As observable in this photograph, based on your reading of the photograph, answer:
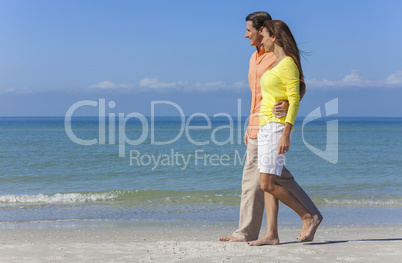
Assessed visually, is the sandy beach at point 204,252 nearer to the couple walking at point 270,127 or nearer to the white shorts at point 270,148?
the couple walking at point 270,127

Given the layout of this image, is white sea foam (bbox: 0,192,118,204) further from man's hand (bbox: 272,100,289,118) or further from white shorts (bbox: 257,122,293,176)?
man's hand (bbox: 272,100,289,118)

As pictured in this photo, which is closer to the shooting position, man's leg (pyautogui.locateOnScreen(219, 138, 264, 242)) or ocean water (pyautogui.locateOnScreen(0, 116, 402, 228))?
man's leg (pyautogui.locateOnScreen(219, 138, 264, 242))

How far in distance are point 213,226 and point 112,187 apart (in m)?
5.20

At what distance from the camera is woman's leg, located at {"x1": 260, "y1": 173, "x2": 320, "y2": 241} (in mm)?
3963

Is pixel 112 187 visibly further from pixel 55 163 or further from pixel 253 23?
pixel 253 23

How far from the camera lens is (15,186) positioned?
1127cm

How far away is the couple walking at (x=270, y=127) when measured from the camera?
3.82 metres

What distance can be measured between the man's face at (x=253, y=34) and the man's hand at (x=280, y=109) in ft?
2.07

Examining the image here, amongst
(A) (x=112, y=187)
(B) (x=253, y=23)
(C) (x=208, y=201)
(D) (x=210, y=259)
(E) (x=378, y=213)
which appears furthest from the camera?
(A) (x=112, y=187)

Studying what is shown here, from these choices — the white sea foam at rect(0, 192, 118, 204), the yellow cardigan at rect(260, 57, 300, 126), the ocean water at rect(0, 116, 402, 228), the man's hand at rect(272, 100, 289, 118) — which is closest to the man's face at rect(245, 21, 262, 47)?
the yellow cardigan at rect(260, 57, 300, 126)

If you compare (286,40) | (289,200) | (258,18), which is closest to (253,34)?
(258,18)

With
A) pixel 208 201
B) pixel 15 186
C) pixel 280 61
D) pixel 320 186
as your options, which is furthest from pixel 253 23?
pixel 15 186

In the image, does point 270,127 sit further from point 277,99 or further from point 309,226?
point 309,226

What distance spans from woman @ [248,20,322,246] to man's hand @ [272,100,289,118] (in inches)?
1.4
